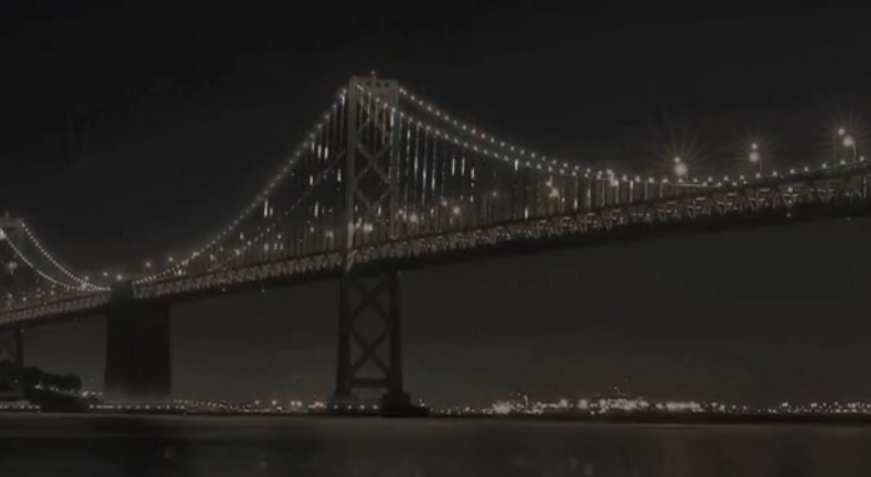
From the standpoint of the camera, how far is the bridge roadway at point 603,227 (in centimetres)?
5234

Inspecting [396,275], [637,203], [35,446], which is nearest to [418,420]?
[396,275]

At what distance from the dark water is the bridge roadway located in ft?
18.9

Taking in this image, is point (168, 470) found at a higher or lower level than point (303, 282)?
lower

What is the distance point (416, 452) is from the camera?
38.9 metres

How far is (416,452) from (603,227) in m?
20.5

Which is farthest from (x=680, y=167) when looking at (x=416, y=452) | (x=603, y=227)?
(x=416, y=452)

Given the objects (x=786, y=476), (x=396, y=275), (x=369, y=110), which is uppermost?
(x=369, y=110)

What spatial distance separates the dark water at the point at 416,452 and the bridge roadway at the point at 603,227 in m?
5.76

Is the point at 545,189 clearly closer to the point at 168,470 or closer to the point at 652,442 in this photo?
the point at 652,442

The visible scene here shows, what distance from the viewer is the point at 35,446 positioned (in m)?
42.1

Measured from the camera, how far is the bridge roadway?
52.3 m

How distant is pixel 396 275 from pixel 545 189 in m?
5.91

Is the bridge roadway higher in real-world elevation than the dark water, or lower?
higher

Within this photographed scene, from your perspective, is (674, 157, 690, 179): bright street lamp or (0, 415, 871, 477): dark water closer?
(0, 415, 871, 477): dark water
